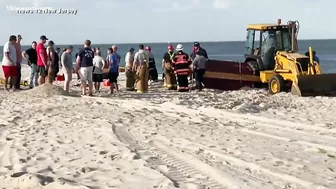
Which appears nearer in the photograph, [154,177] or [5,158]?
[154,177]

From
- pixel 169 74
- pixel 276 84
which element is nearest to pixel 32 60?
pixel 169 74

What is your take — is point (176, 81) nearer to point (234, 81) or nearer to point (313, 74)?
point (234, 81)

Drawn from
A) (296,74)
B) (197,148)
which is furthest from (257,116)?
(296,74)

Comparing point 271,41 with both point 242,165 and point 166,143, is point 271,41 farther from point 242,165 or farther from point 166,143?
point 242,165

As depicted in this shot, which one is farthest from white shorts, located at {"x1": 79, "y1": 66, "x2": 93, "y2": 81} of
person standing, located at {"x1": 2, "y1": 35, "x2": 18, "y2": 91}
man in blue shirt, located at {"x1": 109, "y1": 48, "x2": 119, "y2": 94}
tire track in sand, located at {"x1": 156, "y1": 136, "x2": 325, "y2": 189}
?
tire track in sand, located at {"x1": 156, "y1": 136, "x2": 325, "y2": 189}

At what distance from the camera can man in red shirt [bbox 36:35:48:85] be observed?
52.3ft

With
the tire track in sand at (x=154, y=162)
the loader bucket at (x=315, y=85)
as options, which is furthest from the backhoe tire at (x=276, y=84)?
the tire track in sand at (x=154, y=162)

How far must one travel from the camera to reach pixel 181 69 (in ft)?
54.2

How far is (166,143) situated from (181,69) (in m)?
8.54

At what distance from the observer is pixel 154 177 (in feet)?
19.9

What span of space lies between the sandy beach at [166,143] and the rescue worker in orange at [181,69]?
2.79 metres

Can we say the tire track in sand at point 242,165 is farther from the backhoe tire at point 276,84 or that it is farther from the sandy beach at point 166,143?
the backhoe tire at point 276,84

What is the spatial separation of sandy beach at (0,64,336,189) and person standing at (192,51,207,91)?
294 centimetres

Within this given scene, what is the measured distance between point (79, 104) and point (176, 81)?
5262 mm
